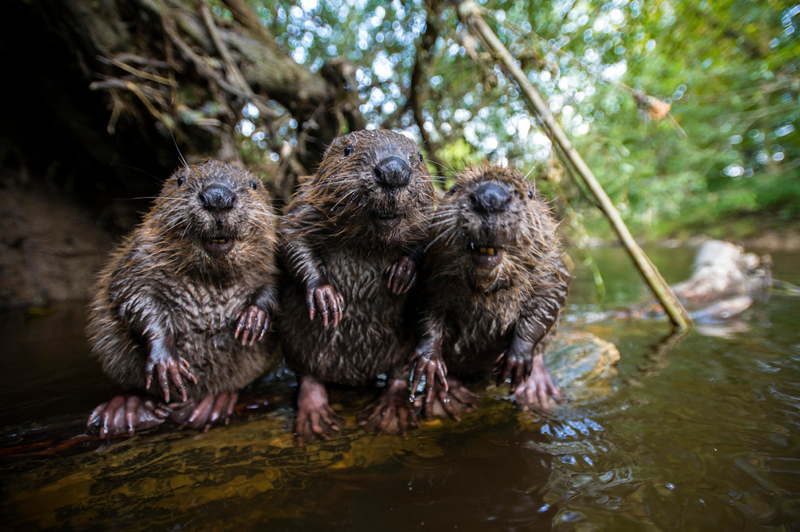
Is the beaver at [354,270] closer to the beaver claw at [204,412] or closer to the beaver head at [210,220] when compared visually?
the beaver head at [210,220]

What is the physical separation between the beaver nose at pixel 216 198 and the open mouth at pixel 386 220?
801 mm

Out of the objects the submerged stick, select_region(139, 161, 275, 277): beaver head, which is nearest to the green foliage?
the submerged stick

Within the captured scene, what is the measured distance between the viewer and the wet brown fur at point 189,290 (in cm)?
231

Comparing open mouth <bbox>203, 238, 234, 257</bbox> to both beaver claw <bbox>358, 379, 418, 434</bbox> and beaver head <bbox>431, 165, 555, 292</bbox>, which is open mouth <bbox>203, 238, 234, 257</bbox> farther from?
beaver claw <bbox>358, 379, 418, 434</bbox>

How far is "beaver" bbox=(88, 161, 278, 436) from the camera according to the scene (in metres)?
2.25

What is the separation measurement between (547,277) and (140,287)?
2490 mm

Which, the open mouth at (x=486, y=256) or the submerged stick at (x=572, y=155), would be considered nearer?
the open mouth at (x=486, y=256)

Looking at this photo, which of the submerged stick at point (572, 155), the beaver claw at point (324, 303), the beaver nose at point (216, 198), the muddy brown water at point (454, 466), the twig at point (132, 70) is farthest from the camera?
the twig at point (132, 70)

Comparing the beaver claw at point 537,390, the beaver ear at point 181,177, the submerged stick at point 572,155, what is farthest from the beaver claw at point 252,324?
the submerged stick at point 572,155

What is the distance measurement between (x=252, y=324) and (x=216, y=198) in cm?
74

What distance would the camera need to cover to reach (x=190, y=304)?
2398mm

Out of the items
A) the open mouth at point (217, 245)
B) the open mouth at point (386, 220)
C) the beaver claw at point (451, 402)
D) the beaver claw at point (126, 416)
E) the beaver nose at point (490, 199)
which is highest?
the beaver nose at point (490, 199)

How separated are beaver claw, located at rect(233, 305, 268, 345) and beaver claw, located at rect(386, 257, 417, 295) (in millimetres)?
789

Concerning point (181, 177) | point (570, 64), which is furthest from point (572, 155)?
point (181, 177)
